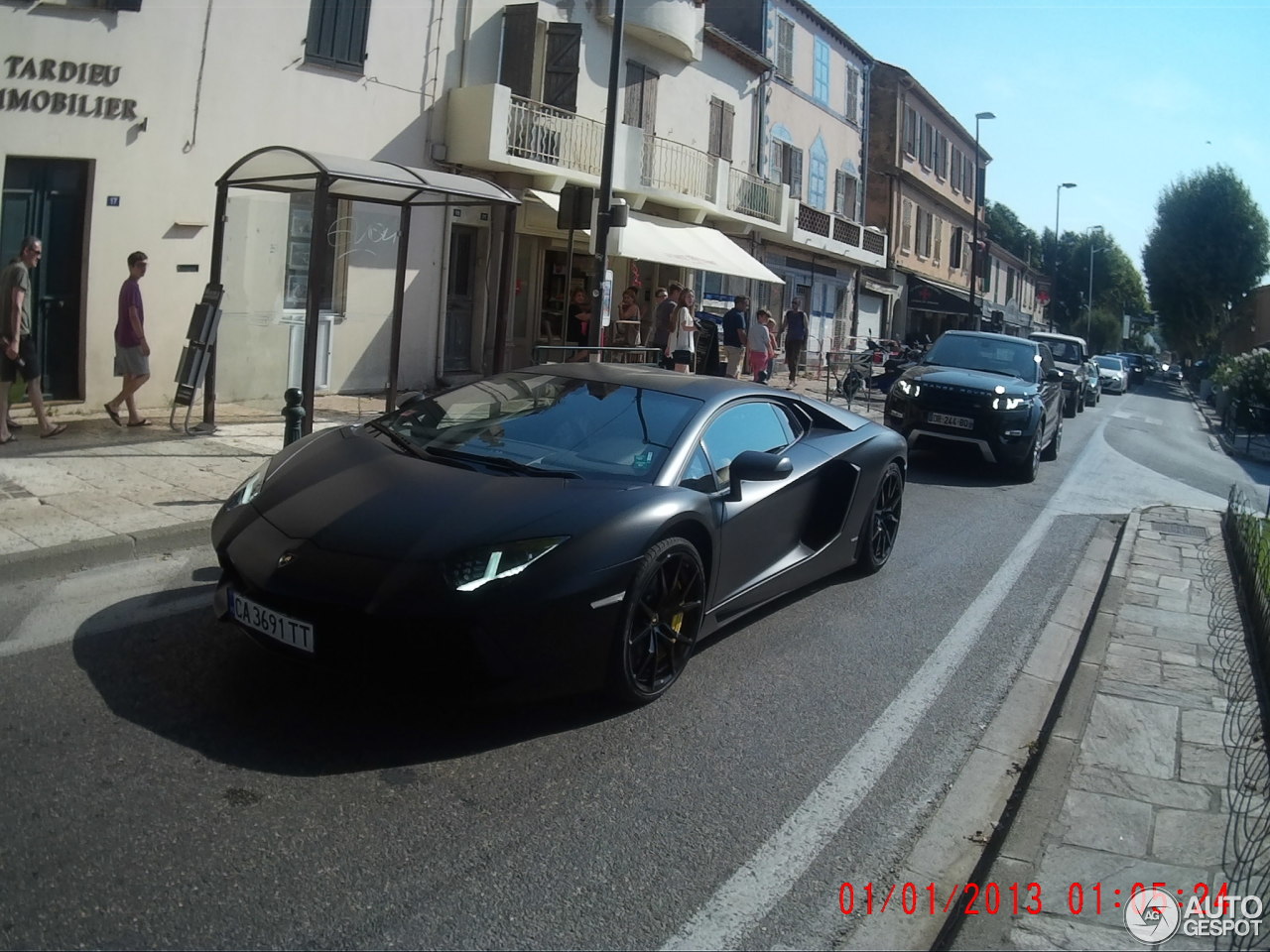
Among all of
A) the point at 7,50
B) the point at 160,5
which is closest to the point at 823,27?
the point at 160,5

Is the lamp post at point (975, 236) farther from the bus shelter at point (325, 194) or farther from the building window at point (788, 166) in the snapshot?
the bus shelter at point (325, 194)

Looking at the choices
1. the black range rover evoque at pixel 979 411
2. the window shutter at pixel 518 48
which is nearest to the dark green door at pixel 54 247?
the window shutter at pixel 518 48

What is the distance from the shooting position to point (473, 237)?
56.2ft

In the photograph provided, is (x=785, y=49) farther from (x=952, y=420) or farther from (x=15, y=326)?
(x=15, y=326)

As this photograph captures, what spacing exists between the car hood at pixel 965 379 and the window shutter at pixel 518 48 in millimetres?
7844

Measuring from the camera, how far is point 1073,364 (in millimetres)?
26766

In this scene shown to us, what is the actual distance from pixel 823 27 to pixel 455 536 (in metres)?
29.3

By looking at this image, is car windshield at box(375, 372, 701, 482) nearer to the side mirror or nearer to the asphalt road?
the side mirror

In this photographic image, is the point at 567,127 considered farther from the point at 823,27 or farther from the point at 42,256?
the point at 823,27

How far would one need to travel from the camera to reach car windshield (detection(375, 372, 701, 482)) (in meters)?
4.73

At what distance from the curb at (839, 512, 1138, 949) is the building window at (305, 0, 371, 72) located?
38.2 ft

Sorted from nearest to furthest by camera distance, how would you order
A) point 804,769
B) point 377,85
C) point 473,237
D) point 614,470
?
point 804,769 < point 614,470 < point 377,85 < point 473,237

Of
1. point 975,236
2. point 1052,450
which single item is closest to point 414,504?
point 1052,450

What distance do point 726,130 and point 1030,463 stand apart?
571 inches
